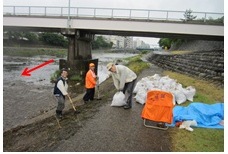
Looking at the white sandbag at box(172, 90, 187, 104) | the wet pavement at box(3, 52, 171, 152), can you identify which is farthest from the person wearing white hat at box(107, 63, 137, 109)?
the white sandbag at box(172, 90, 187, 104)

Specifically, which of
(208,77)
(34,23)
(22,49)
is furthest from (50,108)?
(22,49)

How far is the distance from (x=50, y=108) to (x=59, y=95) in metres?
3.46

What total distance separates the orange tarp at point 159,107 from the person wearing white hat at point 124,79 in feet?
5.55

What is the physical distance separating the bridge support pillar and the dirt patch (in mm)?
15751

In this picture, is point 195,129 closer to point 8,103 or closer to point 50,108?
point 50,108

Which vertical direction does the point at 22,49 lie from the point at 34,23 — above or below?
below

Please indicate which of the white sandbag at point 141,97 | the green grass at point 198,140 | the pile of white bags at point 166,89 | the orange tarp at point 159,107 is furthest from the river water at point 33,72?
the green grass at point 198,140

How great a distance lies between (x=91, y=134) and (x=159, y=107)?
196 cm

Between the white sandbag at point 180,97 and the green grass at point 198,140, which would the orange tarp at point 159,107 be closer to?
the green grass at point 198,140

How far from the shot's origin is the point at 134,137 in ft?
20.5

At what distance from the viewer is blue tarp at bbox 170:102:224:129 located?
7.30 meters

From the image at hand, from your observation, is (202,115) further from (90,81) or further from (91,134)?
(90,81)

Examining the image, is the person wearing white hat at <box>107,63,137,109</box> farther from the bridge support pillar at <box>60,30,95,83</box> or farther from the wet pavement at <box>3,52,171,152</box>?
the bridge support pillar at <box>60,30,95,83</box>

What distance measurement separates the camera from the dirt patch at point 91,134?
18.8 ft
